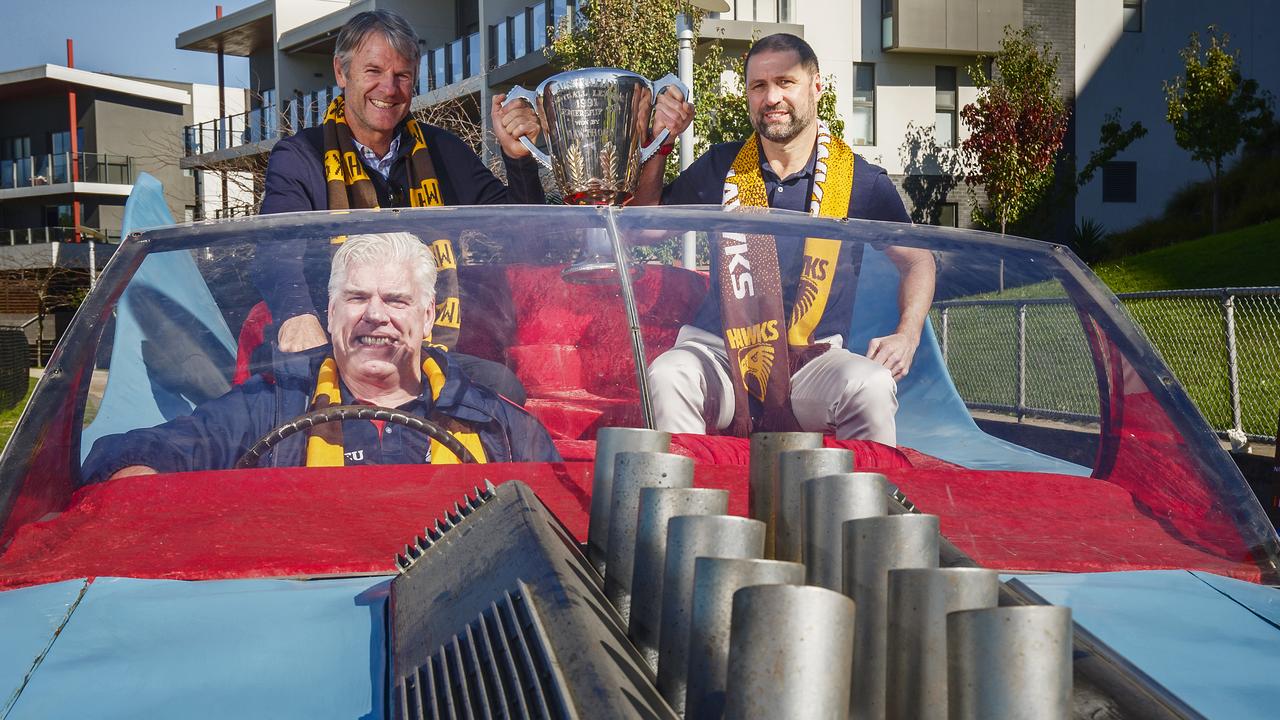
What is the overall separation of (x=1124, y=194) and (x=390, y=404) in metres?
28.8

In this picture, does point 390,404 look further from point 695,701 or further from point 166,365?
point 695,701

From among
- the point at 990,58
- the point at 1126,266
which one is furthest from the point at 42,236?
the point at 1126,266

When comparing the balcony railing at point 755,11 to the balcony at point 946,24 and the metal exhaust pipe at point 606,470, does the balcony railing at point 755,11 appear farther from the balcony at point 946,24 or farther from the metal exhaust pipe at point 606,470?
the metal exhaust pipe at point 606,470

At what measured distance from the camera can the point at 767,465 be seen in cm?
122

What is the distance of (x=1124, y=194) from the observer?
27.8 metres

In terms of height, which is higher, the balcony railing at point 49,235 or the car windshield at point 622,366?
the balcony railing at point 49,235

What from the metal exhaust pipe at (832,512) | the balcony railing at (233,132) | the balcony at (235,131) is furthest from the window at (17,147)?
the metal exhaust pipe at (832,512)

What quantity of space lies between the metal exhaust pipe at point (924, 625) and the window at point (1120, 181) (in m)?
29.0

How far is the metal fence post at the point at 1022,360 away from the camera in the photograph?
1780 mm

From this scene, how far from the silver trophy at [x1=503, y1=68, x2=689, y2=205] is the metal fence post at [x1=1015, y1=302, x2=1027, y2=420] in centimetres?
99

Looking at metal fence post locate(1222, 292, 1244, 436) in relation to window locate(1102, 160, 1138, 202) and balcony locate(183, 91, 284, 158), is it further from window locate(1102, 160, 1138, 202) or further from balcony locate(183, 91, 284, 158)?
balcony locate(183, 91, 284, 158)

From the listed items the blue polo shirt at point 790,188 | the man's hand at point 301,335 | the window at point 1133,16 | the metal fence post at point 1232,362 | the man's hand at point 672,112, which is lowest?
the metal fence post at point 1232,362

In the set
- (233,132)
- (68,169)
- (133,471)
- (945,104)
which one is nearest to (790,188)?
(133,471)

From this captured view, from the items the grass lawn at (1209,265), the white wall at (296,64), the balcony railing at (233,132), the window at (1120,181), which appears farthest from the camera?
the white wall at (296,64)
